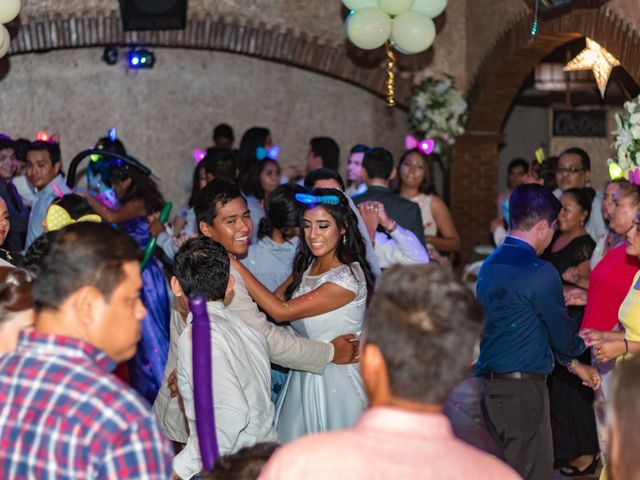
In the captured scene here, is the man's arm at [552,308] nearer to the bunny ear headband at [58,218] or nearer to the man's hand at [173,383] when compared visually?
the man's hand at [173,383]

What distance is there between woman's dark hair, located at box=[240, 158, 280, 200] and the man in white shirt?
3.39m

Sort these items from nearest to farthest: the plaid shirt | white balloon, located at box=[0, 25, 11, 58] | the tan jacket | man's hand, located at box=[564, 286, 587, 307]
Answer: the plaid shirt, the tan jacket, man's hand, located at box=[564, 286, 587, 307], white balloon, located at box=[0, 25, 11, 58]

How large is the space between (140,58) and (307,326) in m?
5.87

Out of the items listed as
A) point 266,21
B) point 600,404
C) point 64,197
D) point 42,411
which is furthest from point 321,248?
point 266,21

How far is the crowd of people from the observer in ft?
5.65

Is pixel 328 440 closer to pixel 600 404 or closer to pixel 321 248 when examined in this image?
pixel 321 248

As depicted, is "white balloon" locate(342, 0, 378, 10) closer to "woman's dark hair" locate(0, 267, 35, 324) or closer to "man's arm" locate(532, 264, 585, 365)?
"man's arm" locate(532, 264, 585, 365)

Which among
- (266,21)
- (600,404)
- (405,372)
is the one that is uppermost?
(266,21)

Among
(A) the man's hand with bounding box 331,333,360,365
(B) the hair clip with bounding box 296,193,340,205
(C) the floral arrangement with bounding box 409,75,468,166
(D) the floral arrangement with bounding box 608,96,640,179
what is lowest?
(A) the man's hand with bounding box 331,333,360,365

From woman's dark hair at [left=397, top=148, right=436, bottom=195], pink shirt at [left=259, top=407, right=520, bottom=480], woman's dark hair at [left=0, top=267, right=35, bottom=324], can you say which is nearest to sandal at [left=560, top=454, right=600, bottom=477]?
woman's dark hair at [left=397, top=148, right=436, bottom=195]

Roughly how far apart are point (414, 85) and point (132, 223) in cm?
389

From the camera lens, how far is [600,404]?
181 inches

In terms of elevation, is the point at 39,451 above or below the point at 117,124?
below

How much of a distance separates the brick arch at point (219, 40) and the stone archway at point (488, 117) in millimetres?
688
